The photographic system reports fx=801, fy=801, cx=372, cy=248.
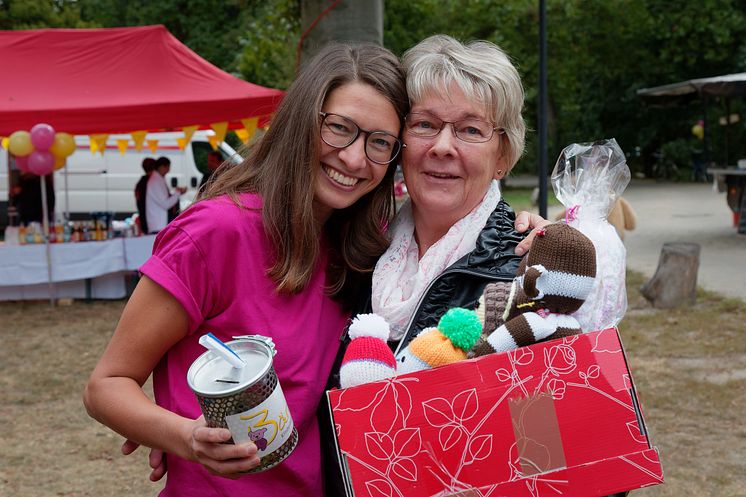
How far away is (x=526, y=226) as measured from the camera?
2145mm

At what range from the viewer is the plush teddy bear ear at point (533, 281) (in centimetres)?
180

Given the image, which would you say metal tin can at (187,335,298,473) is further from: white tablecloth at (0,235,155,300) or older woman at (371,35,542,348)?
white tablecloth at (0,235,155,300)

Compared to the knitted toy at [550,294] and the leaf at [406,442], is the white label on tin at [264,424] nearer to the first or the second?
the leaf at [406,442]

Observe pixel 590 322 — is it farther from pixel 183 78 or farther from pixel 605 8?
pixel 605 8

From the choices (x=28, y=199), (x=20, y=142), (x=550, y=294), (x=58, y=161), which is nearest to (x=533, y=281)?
(x=550, y=294)

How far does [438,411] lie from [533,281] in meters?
0.38

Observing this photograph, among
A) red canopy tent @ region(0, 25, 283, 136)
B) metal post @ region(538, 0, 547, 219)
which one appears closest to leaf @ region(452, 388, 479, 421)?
metal post @ region(538, 0, 547, 219)

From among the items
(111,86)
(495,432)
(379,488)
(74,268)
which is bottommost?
(74,268)

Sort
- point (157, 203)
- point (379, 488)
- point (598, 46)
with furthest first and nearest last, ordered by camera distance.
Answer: point (598, 46) → point (157, 203) → point (379, 488)

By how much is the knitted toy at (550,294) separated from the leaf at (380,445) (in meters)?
0.31

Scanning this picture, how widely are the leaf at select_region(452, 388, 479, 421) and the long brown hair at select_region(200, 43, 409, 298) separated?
536 millimetres

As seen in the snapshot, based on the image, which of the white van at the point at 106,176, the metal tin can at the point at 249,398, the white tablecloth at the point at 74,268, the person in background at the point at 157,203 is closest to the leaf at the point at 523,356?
the metal tin can at the point at 249,398

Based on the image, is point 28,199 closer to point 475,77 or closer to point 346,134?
point 346,134

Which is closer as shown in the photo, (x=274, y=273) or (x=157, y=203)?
(x=274, y=273)
